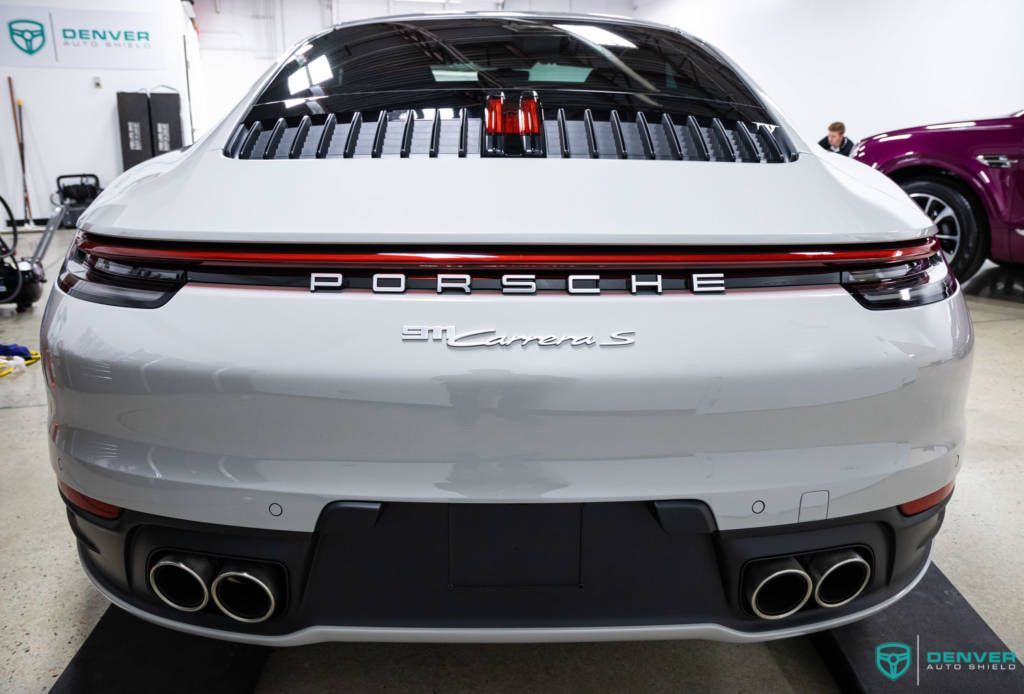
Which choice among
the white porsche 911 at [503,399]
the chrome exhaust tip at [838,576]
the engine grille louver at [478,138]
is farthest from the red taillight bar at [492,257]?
the chrome exhaust tip at [838,576]

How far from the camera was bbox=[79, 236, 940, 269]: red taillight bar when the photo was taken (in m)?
1.00

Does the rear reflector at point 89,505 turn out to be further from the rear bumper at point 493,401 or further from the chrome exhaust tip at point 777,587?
the chrome exhaust tip at point 777,587

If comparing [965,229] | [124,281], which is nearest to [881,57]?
[965,229]

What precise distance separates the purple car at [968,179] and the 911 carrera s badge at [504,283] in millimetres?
5058

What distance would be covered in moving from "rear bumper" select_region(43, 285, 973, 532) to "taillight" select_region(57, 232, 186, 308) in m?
0.02

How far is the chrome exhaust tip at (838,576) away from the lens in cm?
109

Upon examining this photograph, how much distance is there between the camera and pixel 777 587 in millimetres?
1115

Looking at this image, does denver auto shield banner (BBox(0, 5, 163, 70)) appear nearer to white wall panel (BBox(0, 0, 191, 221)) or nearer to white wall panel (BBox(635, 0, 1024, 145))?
white wall panel (BBox(0, 0, 191, 221))

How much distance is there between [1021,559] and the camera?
1.97 meters

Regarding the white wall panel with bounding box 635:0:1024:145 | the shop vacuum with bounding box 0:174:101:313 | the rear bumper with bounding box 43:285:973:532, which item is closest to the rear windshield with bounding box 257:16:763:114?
the rear bumper with bounding box 43:285:973:532

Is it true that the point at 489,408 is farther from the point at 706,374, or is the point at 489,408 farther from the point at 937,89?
the point at 937,89

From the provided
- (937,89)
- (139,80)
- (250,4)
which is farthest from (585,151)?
(250,4)

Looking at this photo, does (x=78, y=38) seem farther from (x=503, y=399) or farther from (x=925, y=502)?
(x=925, y=502)

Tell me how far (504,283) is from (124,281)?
56 centimetres
